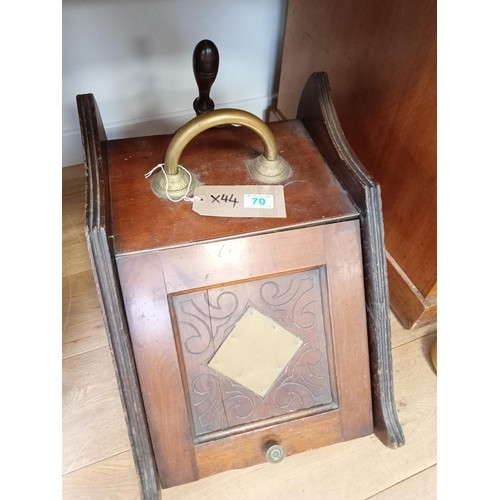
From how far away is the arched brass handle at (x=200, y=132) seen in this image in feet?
2.23

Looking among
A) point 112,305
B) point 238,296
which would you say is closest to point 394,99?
point 238,296

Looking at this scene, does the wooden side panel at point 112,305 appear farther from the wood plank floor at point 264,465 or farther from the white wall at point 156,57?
the white wall at point 156,57

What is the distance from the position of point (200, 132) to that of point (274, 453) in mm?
476

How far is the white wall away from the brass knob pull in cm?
95

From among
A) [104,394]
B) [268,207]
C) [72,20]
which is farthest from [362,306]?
[72,20]

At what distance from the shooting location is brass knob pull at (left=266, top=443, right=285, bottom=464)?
0.76 metres

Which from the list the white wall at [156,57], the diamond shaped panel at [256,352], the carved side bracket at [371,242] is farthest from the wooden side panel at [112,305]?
the white wall at [156,57]

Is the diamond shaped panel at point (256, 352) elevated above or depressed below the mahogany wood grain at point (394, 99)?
below

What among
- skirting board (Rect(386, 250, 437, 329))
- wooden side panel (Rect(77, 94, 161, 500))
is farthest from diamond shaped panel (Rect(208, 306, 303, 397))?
skirting board (Rect(386, 250, 437, 329))

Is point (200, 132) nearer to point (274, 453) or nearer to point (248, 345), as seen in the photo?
point (248, 345)

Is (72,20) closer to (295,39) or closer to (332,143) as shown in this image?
(295,39)

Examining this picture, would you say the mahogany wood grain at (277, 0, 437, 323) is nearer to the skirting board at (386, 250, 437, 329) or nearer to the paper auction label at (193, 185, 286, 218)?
the skirting board at (386, 250, 437, 329)

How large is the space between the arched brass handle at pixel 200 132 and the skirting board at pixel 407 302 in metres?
0.37

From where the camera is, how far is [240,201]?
2.41 feet
